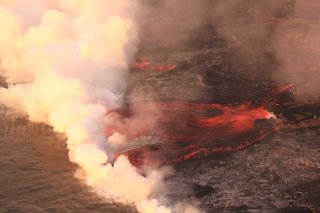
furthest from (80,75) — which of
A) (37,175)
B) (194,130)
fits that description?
(37,175)

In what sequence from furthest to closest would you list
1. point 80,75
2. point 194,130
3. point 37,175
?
point 80,75, point 194,130, point 37,175

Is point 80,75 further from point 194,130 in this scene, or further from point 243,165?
point 243,165

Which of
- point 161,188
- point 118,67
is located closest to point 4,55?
point 118,67

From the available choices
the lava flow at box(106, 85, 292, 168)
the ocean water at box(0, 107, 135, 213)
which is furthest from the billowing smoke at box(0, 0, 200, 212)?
the lava flow at box(106, 85, 292, 168)

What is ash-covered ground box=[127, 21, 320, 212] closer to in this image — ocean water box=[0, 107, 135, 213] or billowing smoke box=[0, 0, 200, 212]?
billowing smoke box=[0, 0, 200, 212]

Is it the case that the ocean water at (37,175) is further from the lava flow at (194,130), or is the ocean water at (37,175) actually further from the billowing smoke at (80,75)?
the lava flow at (194,130)

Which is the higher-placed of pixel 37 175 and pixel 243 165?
pixel 37 175

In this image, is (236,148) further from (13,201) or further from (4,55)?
(4,55)
